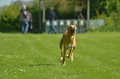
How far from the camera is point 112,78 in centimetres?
718

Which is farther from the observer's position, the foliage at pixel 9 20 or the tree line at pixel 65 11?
the foliage at pixel 9 20

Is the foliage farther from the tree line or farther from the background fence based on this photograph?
the background fence

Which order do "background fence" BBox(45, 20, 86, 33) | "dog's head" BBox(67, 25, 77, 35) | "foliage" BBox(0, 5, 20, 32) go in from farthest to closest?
"foliage" BBox(0, 5, 20, 32)
"background fence" BBox(45, 20, 86, 33)
"dog's head" BBox(67, 25, 77, 35)

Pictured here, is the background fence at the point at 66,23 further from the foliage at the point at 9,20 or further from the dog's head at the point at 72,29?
the dog's head at the point at 72,29

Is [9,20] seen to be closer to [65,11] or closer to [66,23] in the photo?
[65,11]

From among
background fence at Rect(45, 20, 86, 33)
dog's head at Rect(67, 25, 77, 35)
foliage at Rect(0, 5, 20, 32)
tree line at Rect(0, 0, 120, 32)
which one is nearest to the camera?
dog's head at Rect(67, 25, 77, 35)

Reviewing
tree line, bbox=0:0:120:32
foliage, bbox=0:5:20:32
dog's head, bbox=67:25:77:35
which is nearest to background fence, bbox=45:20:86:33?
tree line, bbox=0:0:120:32

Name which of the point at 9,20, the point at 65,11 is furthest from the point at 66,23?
the point at 9,20

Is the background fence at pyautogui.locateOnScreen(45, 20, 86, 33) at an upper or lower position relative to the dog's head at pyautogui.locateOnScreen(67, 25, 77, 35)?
lower

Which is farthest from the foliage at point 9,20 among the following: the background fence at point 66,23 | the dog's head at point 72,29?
the dog's head at point 72,29

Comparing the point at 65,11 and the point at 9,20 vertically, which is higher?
the point at 65,11

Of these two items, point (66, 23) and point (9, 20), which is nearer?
point (66, 23)

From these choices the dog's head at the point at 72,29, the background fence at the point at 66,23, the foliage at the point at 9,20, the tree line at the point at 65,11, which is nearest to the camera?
the dog's head at the point at 72,29

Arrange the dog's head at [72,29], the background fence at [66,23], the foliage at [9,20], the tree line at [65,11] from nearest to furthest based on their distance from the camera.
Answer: the dog's head at [72,29]
the background fence at [66,23]
the tree line at [65,11]
the foliage at [9,20]
